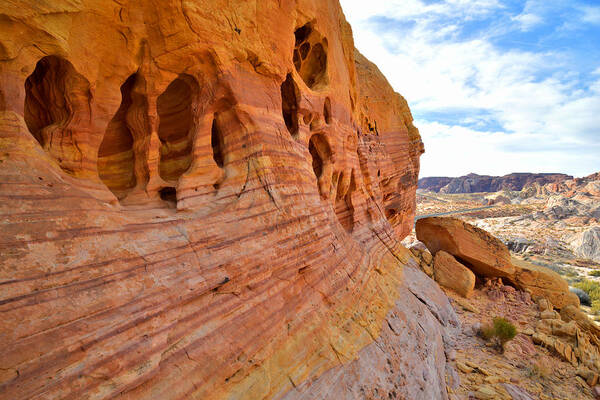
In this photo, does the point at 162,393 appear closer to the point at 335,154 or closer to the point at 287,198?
the point at 287,198

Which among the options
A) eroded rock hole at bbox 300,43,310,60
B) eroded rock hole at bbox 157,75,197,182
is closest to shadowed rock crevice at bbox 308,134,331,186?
eroded rock hole at bbox 300,43,310,60

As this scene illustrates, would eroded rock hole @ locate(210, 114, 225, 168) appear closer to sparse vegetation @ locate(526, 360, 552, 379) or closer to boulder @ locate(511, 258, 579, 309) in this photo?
sparse vegetation @ locate(526, 360, 552, 379)

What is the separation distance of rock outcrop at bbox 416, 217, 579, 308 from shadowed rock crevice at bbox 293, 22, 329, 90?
338 inches

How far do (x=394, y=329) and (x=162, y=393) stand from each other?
4.41 m

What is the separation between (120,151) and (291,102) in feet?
11.6

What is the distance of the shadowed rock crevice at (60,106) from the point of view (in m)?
2.97

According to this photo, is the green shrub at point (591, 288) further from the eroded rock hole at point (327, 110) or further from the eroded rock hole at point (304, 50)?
the eroded rock hole at point (304, 50)

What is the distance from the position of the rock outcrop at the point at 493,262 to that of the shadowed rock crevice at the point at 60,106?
1244 centimetres

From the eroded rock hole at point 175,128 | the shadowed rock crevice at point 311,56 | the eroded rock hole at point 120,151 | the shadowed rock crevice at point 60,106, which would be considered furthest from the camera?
the shadowed rock crevice at point 311,56

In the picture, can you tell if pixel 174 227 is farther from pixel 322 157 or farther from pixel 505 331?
pixel 505 331

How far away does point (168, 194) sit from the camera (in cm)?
402

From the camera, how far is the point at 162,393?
2314mm

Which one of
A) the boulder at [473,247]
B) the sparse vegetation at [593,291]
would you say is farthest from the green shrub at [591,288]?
the boulder at [473,247]

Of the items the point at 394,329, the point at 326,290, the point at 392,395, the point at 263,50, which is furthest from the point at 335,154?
the point at 392,395
